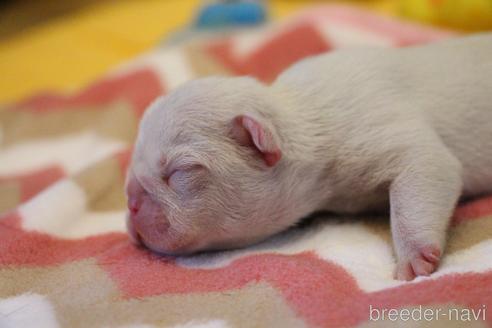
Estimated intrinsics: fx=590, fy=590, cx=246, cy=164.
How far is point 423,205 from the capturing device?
127cm

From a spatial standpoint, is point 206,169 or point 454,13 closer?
point 206,169

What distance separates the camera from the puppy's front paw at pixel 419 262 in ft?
4.00

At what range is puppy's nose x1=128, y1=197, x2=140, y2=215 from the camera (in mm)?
1331

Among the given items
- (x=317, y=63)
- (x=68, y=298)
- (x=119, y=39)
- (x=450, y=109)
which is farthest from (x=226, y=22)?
(x=68, y=298)

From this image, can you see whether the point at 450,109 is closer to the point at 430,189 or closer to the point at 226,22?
the point at 430,189

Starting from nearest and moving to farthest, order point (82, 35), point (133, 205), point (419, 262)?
point (419, 262) → point (133, 205) → point (82, 35)

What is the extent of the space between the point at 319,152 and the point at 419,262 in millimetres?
333

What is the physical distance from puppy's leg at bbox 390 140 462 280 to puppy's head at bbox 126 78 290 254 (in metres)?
0.26

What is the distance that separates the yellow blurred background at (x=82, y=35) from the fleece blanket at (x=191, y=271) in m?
1.09

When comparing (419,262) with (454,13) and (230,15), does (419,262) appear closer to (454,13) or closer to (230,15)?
(454,13)

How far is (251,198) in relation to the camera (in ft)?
4.23

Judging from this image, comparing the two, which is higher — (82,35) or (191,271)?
(191,271)

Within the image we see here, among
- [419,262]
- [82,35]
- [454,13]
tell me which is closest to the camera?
[419,262]

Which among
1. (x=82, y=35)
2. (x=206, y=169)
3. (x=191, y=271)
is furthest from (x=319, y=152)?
(x=82, y=35)
